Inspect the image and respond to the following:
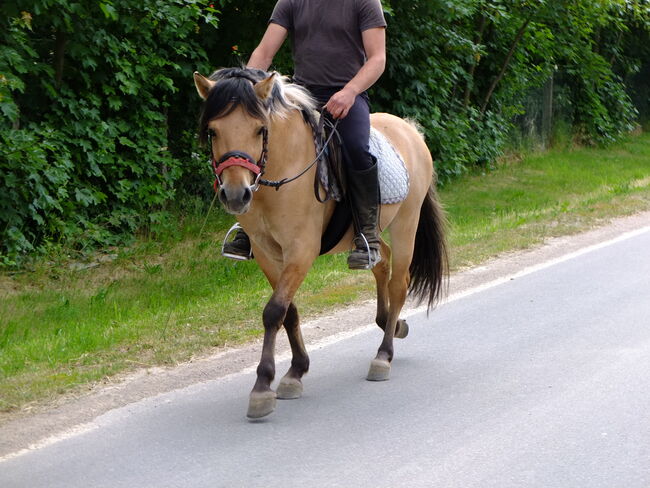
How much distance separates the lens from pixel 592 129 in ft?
73.4

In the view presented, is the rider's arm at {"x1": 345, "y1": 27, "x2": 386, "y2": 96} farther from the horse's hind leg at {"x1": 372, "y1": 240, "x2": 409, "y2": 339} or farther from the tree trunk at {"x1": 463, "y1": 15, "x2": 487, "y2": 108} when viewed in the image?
the tree trunk at {"x1": 463, "y1": 15, "x2": 487, "y2": 108}

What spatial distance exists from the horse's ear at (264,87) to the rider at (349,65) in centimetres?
77

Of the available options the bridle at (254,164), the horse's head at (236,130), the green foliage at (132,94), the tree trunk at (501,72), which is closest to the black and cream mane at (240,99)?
the horse's head at (236,130)

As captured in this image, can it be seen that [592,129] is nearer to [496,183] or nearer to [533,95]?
[533,95]

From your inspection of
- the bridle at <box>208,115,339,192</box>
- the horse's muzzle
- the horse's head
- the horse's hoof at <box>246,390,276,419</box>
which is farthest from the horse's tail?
the horse's muzzle

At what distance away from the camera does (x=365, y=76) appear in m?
6.00

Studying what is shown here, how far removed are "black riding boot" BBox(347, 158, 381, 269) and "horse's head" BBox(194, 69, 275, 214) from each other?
980 millimetres

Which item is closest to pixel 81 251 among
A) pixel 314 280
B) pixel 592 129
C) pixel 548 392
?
pixel 314 280

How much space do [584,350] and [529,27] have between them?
11876 millimetres

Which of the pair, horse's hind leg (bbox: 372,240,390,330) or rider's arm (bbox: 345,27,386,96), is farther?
horse's hind leg (bbox: 372,240,390,330)

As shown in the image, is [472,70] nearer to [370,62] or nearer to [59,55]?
[59,55]

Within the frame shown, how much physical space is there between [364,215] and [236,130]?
134 cm

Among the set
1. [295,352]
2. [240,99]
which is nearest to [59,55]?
[295,352]

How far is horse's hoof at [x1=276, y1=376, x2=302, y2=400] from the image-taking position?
5.94 metres
